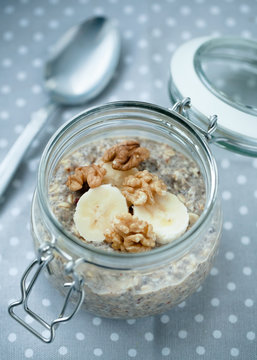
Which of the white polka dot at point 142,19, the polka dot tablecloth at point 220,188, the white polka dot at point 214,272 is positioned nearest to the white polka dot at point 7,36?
the polka dot tablecloth at point 220,188

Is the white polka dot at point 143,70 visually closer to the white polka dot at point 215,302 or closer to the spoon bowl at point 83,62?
the spoon bowl at point 83,62

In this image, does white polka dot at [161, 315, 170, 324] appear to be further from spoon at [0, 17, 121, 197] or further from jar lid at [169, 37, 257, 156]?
spoon at [0, 17, 121, 197]

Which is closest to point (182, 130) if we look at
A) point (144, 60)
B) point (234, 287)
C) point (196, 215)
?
point (196, 215)

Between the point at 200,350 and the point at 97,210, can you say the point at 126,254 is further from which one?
the point at 200,350

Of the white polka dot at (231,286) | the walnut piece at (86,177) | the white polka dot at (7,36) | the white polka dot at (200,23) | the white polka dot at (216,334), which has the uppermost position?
the white polka dot at (7,36)

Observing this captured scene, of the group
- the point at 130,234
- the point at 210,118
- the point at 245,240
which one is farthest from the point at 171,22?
the point at 130,234

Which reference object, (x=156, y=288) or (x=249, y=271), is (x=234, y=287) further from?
(x=156, y=288)

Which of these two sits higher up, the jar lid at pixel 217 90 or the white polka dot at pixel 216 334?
the jar lid at pixel 217 90
